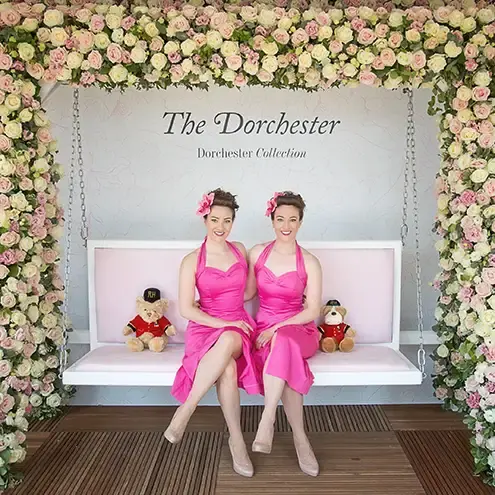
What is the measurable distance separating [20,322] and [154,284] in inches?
39.1

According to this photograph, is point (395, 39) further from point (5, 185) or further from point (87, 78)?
point (5, 185)

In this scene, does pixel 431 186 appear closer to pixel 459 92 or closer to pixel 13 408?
pixel 459 92

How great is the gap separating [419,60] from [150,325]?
7.13 ft

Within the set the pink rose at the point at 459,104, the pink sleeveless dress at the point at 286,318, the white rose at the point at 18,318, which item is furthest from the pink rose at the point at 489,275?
the white rose at the point at 18,318

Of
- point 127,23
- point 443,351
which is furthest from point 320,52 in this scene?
point 443,351

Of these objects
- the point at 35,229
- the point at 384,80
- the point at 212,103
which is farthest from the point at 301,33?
the point at 35,229

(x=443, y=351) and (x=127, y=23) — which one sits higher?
(x=127, y=23)

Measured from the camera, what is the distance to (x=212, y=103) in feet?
15.3

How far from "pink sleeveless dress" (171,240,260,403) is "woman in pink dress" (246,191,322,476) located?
0.08 metres

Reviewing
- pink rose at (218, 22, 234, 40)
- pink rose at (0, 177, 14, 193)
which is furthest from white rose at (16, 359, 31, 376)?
pink rose at (218, 22, 234, 40)

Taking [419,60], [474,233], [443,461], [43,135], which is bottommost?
[443,461]

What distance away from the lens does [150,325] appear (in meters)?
4.16

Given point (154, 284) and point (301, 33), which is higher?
point (301, 33)

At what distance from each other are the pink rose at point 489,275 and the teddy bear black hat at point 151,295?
1.94 m
